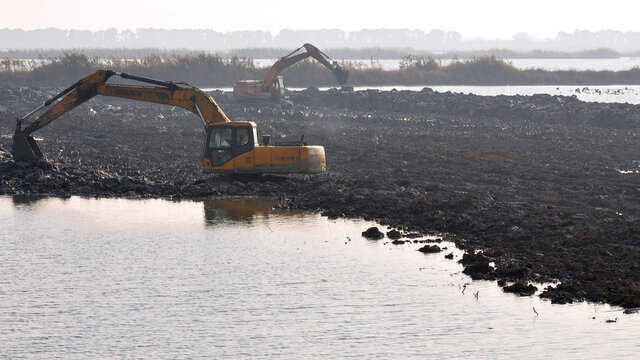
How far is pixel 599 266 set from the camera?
20375mm

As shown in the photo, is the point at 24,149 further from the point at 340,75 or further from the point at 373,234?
the point at 340,75

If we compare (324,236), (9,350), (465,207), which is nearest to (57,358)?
(9,350)

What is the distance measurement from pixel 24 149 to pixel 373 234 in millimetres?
14452

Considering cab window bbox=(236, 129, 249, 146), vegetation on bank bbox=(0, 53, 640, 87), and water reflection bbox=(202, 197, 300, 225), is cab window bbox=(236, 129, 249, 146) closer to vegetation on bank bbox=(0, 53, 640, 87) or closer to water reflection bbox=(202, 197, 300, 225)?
water reflection bbox=(202, 197, 300, 225)

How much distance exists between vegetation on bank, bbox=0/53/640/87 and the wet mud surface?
2452 centimetres

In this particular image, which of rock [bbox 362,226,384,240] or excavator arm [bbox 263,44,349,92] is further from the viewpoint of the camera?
excavator arm [bbox 263,44,349,92]

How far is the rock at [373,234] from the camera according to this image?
24.5 meters

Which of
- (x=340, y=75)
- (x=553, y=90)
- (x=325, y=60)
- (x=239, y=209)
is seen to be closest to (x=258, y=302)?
(x=239, y=209)

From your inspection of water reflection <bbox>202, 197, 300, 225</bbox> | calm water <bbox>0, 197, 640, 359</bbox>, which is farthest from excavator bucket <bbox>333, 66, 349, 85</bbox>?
calm water <bbox>0, 197, 640, 359</bbox>

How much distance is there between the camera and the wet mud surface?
21812mm

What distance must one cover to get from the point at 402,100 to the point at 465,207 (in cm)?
4165

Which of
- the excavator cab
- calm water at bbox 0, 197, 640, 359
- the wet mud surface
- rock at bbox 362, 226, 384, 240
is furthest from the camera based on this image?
the excavator cab

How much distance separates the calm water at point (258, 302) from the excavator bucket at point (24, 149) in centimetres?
661

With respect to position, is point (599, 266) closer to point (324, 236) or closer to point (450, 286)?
point (450, 286)
